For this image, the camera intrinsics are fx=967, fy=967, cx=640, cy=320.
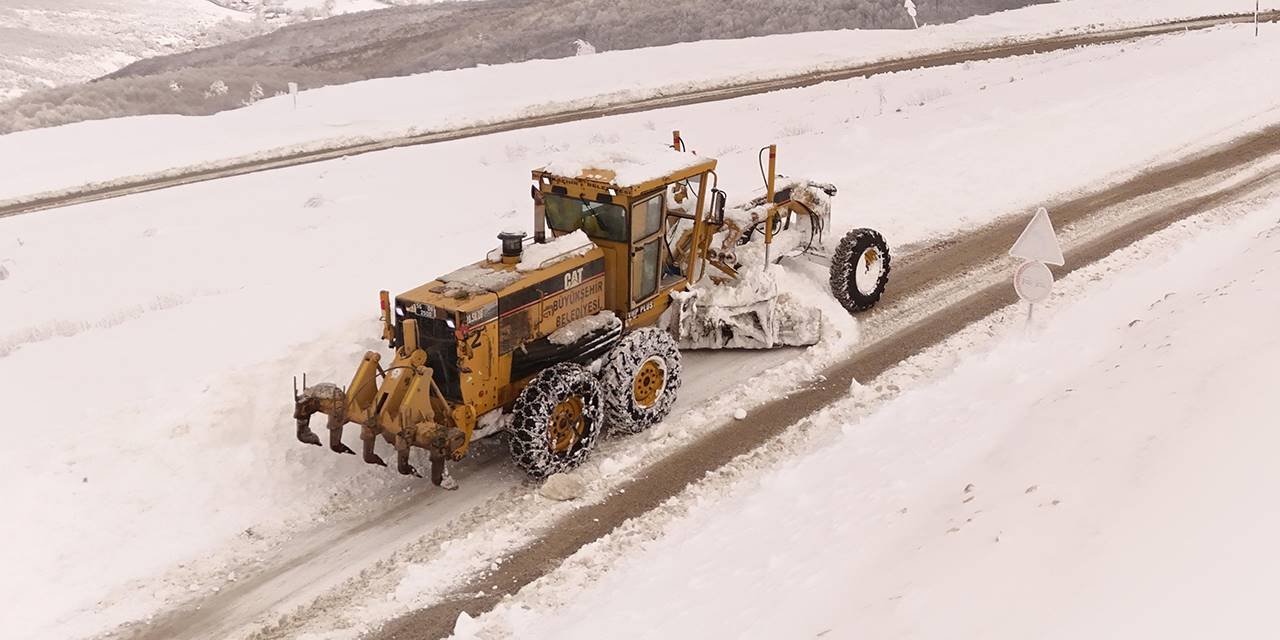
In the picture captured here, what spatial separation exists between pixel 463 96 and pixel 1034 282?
2063 cm

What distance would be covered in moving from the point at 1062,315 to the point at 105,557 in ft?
33.4

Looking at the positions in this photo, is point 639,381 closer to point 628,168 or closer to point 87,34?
point 628,168

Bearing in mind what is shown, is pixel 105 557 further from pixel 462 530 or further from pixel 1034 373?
pixel 1034 373

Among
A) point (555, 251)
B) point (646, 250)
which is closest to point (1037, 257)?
point (646, 250)

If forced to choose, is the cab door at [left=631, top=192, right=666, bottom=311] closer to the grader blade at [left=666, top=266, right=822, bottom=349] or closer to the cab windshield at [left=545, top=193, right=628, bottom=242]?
the cab windshield at [left=545, top=193, right=628, bottom=242]

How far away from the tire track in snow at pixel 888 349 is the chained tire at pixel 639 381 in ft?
1.84

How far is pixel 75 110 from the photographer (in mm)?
30438

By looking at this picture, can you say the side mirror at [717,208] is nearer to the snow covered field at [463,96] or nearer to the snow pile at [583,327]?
the snow pile at [583,327]

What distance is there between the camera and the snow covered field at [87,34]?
50.0 meters

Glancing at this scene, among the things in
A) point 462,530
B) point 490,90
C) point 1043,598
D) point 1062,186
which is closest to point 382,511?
point 462,530

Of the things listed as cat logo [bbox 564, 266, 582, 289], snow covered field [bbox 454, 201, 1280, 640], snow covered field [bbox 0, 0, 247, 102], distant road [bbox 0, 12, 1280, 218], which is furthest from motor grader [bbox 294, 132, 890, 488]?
snow covered field [bbox 0, 0, 247, 102]

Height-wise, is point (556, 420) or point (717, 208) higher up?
point (717, 208)

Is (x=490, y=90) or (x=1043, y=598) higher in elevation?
(x=490, y=90)

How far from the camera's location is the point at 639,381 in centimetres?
970
